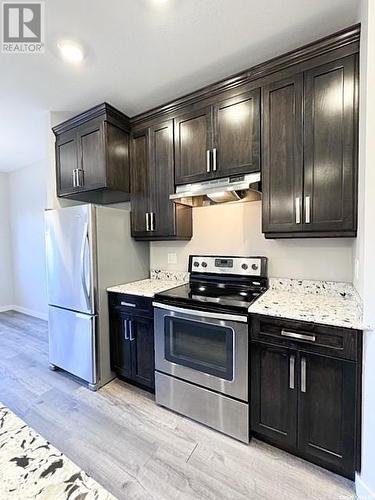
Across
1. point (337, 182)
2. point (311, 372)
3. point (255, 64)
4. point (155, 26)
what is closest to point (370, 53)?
point (337, 182)

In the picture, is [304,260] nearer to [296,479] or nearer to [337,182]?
[337,182]

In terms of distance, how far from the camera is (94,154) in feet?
8.21

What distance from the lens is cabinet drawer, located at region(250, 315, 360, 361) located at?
4.47 feet

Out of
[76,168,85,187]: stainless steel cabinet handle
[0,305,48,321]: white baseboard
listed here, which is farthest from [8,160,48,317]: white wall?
[76,168,85,187]: stainless steel cabinet handle

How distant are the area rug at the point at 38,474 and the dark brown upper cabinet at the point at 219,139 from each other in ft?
6.48

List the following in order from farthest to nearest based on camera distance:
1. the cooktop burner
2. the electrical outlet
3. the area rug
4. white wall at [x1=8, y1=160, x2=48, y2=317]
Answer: white wall at [x1=8, y1=160, x2=48, y2=317] → the electrical outlet → the cooktop burner → the area rug

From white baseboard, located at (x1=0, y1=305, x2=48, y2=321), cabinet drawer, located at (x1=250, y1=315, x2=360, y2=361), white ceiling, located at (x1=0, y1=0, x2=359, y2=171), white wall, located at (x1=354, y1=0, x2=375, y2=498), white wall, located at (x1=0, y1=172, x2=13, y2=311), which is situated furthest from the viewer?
white wall, located at (x1=0, y1=172, x2=13, y2=311)

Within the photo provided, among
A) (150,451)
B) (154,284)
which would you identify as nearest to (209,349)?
(150,451)

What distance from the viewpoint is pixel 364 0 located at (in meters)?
1.35

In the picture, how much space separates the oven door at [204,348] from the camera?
1702 millimetres

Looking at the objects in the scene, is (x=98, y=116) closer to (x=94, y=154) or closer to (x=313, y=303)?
(x=94, y=154)

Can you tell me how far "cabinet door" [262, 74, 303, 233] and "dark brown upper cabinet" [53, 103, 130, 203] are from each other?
4.80 ft

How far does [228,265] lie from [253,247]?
0.29 meters

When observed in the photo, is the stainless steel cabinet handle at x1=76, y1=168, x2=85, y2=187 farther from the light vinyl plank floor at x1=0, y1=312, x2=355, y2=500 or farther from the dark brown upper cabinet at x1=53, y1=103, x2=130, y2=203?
the light vinyl plank floor at x1=0, y1=312, x2=355, y2=500
